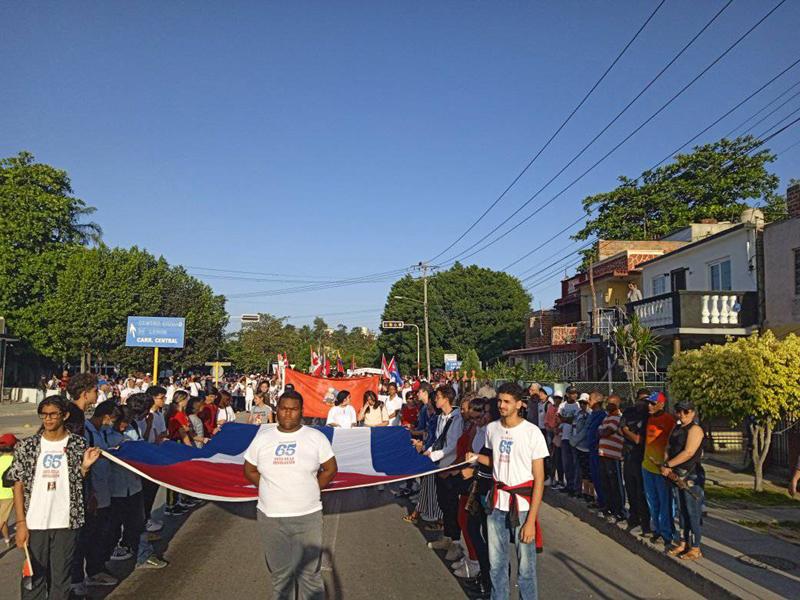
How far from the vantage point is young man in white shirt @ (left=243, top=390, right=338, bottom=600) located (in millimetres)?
4855

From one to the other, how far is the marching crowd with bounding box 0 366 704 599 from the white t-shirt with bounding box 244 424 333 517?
1519mm

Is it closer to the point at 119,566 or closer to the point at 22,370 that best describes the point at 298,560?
the point at 119,566

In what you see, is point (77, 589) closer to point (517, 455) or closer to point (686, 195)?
point (517, 455)

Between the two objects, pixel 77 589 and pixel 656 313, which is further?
pixel 656 313

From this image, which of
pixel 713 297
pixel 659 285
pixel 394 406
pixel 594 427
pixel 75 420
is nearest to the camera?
pixel 75 420

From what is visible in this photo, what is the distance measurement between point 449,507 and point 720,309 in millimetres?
16381

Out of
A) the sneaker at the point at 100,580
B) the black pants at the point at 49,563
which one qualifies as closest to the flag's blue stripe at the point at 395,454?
the sneaker at the point at 100,580

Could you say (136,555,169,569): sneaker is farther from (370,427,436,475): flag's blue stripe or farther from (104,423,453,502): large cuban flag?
(370,427,436,475): flag's blue stripe

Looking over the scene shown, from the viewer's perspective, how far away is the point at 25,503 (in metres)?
5.16

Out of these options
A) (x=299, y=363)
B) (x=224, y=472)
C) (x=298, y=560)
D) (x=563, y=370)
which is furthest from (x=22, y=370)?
(x=298, y=560)

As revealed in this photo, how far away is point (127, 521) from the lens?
712 centimetres

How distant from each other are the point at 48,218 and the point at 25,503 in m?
46.7

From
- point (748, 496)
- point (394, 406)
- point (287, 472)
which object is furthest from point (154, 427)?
point (748, 496)

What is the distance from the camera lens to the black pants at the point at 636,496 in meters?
8.45
